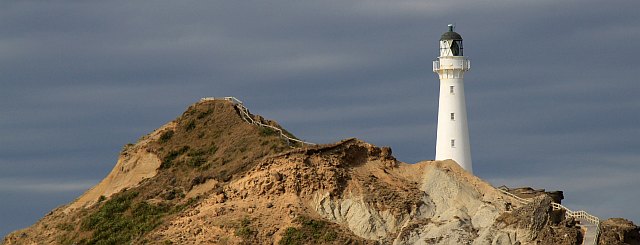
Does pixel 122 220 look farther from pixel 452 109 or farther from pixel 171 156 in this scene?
pixel 452 109

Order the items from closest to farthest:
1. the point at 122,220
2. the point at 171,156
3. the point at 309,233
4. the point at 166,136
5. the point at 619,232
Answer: the point at 309,233 < the point at 619,232 < the point at 122,220 < the point at 171,156 < the point at 166,136

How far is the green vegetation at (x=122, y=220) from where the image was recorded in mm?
100438

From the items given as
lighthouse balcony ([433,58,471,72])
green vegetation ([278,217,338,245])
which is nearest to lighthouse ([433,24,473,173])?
lighthouse balcony ([433,58,471,72])

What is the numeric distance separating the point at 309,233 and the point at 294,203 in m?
2.72

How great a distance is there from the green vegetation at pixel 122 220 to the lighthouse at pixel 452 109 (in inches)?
827

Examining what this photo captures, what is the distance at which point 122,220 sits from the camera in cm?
10200

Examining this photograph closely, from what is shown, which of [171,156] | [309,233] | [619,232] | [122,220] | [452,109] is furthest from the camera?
[452,109]

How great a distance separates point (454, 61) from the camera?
117 m

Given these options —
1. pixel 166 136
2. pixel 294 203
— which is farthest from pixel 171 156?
pixel 294 203

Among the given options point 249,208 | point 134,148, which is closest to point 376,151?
point 249,208

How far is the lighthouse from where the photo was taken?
115 meters

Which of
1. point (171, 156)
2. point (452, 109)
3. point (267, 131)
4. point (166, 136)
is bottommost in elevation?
point (171, 156)

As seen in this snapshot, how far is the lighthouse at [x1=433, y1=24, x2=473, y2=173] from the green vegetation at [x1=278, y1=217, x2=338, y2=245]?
758 inches

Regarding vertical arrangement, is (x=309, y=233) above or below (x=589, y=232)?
below
